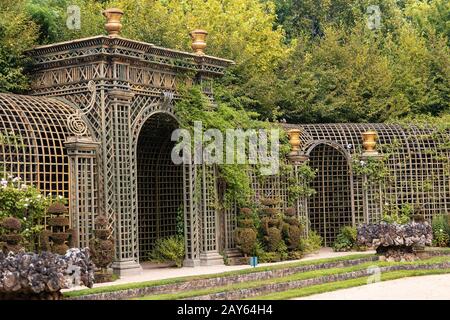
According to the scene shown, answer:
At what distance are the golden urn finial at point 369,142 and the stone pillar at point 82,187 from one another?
877cm

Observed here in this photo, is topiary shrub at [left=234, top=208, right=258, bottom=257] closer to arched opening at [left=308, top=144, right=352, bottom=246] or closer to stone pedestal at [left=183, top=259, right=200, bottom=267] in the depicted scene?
stone pedestal at [left=183, top=259, right=200, bottom=267]

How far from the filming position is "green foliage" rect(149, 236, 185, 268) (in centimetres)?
1744

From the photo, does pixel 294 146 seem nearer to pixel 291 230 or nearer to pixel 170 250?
pixel 291 230

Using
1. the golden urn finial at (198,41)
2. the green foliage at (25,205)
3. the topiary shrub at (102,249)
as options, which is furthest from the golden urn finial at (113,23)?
the topiary shrub at (102,249)

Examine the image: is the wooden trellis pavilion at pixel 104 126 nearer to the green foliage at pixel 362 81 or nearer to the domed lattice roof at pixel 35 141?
the domed lattice roof at pixel 35 141

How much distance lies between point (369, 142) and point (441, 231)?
3032 millimetres

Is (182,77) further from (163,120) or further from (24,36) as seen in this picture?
(24,36)

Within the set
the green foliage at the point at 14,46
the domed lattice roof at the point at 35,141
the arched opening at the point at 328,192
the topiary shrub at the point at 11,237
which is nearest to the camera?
the topiary shrub at the point at 11,237

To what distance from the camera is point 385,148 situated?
71.1ft

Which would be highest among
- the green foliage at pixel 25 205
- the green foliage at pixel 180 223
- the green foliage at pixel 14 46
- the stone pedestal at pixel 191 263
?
the green foliage at pixel 14 46

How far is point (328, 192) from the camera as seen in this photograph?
22.3 m

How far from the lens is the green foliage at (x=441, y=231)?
2070 cm

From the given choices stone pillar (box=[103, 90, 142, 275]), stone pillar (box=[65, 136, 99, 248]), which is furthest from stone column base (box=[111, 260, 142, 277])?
stone pillar (box=[65, 136, 99, 248])

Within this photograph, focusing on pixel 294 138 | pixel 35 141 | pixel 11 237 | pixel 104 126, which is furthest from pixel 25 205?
pixel 294 138
